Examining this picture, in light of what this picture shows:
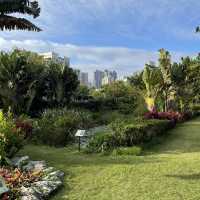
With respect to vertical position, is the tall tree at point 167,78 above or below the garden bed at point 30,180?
above

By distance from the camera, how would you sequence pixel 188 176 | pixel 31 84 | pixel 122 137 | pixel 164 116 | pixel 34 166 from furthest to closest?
pixel 31 84 < pixel 164 116 < pixel 122 137 < pixel 34 166 < pixel 188 176

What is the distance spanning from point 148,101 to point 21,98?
8.80 m

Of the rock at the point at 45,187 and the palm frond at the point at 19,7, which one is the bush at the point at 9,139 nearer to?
the rock at the point at 45,187

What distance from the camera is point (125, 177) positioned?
28.7 ft

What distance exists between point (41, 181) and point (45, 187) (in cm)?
37

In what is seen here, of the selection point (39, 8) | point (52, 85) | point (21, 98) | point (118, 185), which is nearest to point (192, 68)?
point (52, 85)

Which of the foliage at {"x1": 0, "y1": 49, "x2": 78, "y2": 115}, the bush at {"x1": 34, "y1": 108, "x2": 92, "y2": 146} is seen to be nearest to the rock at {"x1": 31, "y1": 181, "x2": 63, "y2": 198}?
the bush at {"x1": 34, "y1": 108, "x2": 92, "y2": 146}

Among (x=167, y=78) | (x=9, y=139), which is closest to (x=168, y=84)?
(x=167, y=78)

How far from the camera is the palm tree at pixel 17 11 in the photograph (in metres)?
12.0

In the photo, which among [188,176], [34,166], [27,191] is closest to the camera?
[27,191]

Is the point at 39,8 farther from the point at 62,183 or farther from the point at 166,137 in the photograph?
the point at 166,137

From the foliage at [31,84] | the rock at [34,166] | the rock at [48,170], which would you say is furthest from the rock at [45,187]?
the foliage at [31,84]

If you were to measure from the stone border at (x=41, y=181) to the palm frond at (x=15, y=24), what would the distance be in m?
4.45

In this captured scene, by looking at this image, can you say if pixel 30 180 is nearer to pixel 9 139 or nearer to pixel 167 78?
pixel 9 139
